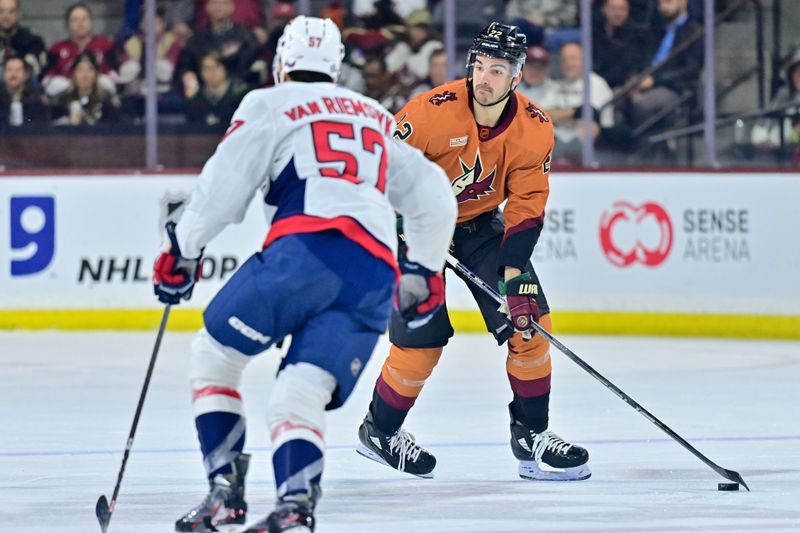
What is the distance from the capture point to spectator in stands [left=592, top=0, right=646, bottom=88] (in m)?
9.19

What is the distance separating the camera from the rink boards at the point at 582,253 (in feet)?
29.3

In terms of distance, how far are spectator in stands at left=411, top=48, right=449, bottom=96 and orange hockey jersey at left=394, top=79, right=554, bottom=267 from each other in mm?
4470

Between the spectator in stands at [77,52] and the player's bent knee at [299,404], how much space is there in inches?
248

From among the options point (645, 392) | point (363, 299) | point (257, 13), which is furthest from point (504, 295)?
point (257, 13)

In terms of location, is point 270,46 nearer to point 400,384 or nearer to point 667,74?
point 667,74

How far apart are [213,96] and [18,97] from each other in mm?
1081

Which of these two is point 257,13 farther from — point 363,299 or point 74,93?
point 363,299

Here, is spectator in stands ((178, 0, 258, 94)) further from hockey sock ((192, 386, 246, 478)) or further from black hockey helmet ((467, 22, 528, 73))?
hockey sock ((192, 386, 246, 478))

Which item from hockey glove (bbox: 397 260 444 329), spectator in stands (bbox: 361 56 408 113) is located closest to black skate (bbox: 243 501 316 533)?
hockey glove (bbox: 397 260 444 329)

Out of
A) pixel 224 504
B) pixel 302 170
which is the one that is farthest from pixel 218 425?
pixel 302 170

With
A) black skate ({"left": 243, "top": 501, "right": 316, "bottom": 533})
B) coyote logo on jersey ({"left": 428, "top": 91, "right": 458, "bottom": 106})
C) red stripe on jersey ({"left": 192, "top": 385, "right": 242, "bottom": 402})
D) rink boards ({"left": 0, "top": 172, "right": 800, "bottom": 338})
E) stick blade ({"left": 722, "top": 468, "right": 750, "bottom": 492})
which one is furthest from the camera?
rink boards ({"left": 0, "top": 172, "right": 800, "bottom": 338})

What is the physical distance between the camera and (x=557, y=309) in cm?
913

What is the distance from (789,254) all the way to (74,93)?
13.1 feet

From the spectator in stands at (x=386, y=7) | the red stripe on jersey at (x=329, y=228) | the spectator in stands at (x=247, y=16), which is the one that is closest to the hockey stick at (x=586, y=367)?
the red stripe on jersey at (x=329, y=228)
